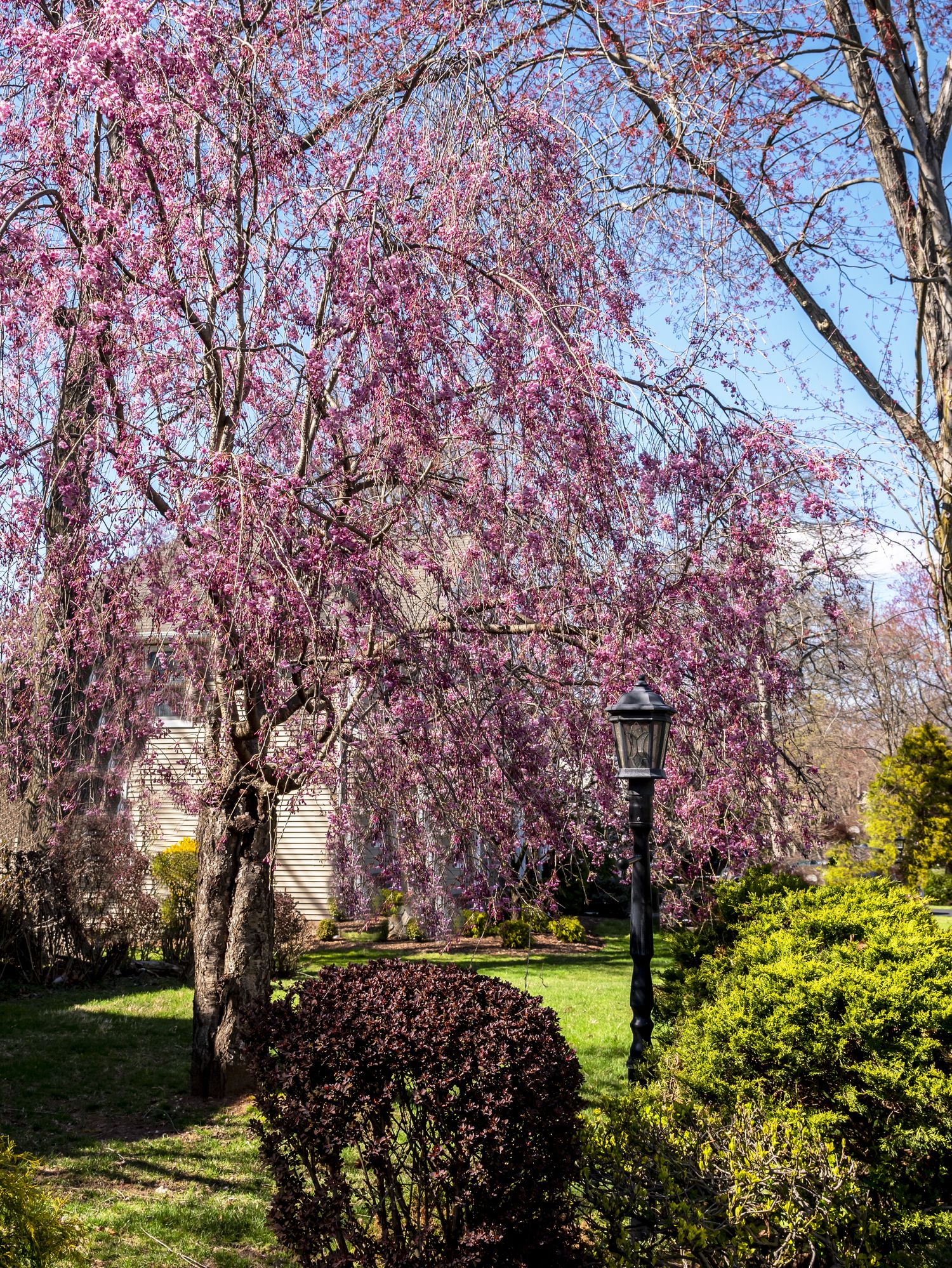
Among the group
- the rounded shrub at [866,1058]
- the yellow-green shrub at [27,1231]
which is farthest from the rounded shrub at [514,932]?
the yellow-green shrub at [27,1231]

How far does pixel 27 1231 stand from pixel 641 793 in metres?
3.26

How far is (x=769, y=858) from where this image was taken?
25.3 ft

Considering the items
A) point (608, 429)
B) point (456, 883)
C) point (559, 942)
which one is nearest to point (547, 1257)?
point (456, 883)

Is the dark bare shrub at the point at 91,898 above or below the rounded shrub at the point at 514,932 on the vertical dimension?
above

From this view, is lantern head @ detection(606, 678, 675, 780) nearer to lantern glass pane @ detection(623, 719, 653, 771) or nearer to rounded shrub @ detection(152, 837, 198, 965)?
lantern glass pane @ detection(623, 719, 653, 771)

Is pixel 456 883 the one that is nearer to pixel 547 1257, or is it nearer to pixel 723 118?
pixel 547 1257

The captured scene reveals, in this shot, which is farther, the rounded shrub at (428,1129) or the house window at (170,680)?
the house window at (170,680)

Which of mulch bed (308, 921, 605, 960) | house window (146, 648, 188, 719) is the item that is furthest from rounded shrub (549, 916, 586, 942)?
house window (146, 648, 188, 719)

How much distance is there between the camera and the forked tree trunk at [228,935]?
6723 millimetres

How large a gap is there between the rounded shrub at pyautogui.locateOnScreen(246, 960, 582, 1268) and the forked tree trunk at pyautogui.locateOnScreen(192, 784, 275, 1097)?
10.2 feet

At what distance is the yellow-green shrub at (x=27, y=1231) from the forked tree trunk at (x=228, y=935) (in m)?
3.52

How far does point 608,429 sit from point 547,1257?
363 centimetres

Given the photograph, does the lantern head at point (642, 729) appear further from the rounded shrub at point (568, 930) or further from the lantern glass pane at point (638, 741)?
the rounded shrub at point (568, 930)

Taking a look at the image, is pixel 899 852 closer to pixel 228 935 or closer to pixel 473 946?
pixel 473 946
